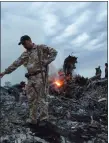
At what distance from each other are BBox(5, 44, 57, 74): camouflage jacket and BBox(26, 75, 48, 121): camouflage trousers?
281 mm

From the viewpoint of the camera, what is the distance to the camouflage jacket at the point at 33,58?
25.6ft

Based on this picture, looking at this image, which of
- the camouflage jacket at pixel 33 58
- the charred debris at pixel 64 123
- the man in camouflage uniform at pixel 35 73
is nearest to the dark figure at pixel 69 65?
the charred debris at pixel 64 123

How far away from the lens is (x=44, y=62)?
25.6 feet

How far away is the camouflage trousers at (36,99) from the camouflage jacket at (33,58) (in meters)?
0.28

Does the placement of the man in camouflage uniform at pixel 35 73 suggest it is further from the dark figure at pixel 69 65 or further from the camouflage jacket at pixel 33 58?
the dark figure at pixel 69 65

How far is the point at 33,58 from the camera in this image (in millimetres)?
7918

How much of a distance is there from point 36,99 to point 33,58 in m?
0.96

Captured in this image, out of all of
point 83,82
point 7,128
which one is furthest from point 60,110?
point 83,82

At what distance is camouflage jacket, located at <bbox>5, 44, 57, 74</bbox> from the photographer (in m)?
7.82

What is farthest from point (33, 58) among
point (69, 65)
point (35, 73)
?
point (69, 65)

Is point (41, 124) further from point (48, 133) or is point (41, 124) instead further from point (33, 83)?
point (33, 83)

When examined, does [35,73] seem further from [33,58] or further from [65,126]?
[65,126]

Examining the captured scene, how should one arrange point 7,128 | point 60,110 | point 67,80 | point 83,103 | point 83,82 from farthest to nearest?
1. point 83,82
2. point 67,80
3. point 83,103
4. point 60,110
5. point 7,128

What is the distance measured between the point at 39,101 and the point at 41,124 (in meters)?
0.53
